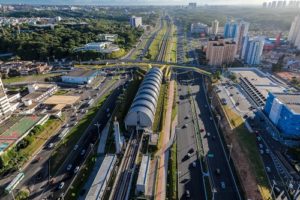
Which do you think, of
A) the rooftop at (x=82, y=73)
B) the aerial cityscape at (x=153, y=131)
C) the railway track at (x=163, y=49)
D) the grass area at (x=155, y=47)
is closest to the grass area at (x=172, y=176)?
the aerial cityscape at (x=153, y=131)

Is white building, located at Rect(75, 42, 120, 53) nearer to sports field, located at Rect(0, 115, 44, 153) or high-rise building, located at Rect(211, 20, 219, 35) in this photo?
sports field, located at Rect(0, 115, 44, 153)

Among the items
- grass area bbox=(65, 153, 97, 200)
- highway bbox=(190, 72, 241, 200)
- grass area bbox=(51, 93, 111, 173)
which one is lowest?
highway bbox=(190, 72, 241, 200)

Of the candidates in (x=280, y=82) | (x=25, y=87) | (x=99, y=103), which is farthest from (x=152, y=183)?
(x=280, y=82)

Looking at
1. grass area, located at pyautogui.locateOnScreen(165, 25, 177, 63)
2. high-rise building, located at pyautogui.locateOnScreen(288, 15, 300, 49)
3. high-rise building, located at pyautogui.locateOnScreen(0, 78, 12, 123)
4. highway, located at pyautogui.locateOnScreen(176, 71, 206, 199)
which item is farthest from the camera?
high-rise building, located at pyautogui.locateOnScreen(288, 15, 300, 49)

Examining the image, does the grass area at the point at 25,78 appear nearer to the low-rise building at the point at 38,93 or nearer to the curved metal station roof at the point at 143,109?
the low-rise building at the point at 38,93

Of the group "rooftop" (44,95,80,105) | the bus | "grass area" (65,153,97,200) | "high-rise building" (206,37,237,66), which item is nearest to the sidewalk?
"grass area" (65,153,97,200)

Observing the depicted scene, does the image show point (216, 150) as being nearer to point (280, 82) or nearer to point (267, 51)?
point (280, 82)
